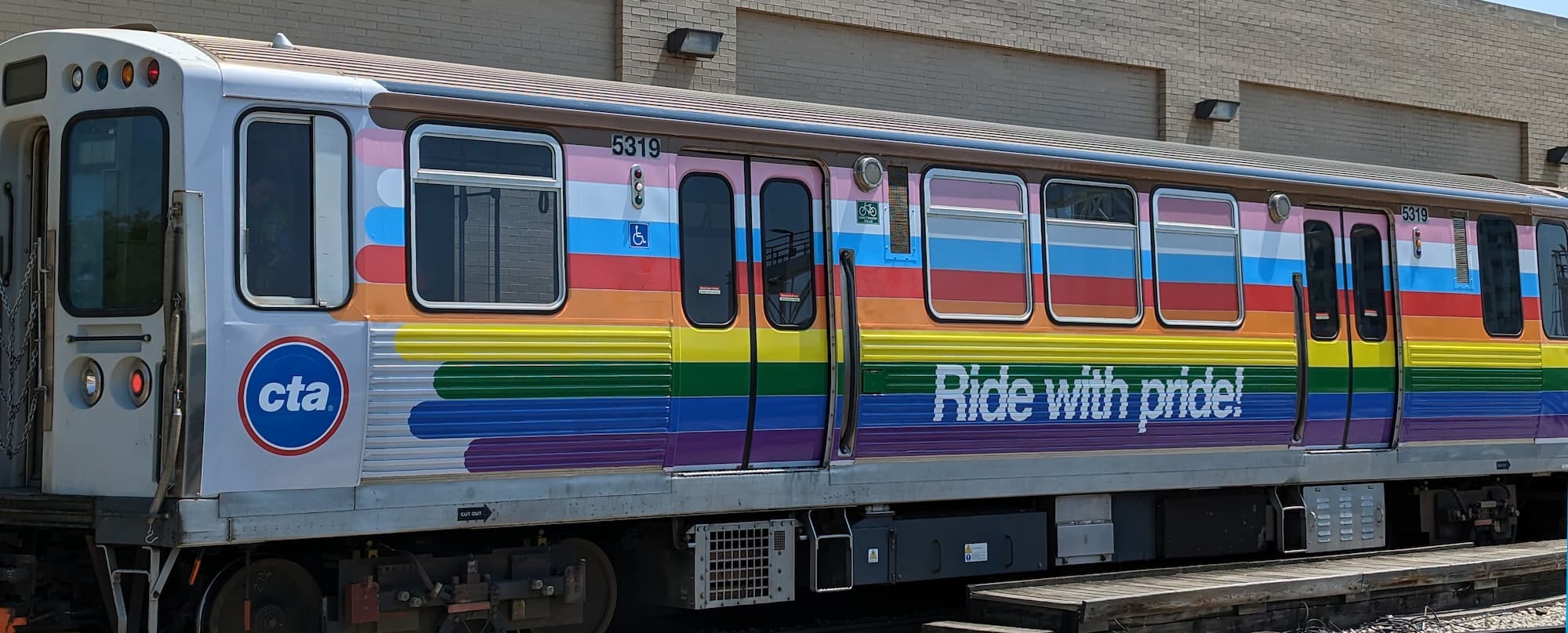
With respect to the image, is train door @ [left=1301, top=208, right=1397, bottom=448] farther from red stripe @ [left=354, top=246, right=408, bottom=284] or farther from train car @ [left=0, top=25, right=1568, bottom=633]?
red stripe @ [left=354, top=246, right=408, bottom=284]

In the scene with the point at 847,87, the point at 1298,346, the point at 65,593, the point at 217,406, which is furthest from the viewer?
the point at 847,87

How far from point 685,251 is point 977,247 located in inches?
80.2

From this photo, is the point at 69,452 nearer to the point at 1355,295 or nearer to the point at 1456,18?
the point at 1355,295

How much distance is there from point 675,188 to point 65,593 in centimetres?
364

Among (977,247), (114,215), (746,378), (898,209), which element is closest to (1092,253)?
(977,247)

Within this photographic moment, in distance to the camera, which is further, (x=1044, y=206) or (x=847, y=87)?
(x=847, y=87)

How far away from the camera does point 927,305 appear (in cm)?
942

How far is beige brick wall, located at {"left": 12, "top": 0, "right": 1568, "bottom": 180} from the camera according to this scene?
13211 millimetres

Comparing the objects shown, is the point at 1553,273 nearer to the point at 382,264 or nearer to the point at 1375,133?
the point at 1375,133

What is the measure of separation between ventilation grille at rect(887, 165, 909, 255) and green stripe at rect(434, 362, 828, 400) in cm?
90

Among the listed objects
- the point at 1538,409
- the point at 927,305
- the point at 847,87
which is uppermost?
the point at 847,87

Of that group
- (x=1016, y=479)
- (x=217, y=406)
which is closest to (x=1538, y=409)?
(x=1016, y=479)

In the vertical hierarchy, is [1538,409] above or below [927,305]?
below

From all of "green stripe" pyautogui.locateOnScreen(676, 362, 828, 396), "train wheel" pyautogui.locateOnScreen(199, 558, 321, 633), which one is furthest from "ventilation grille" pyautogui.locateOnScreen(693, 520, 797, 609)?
"train wheel" pyautogui.locateOnScreen(199, 558, 321, 633)
